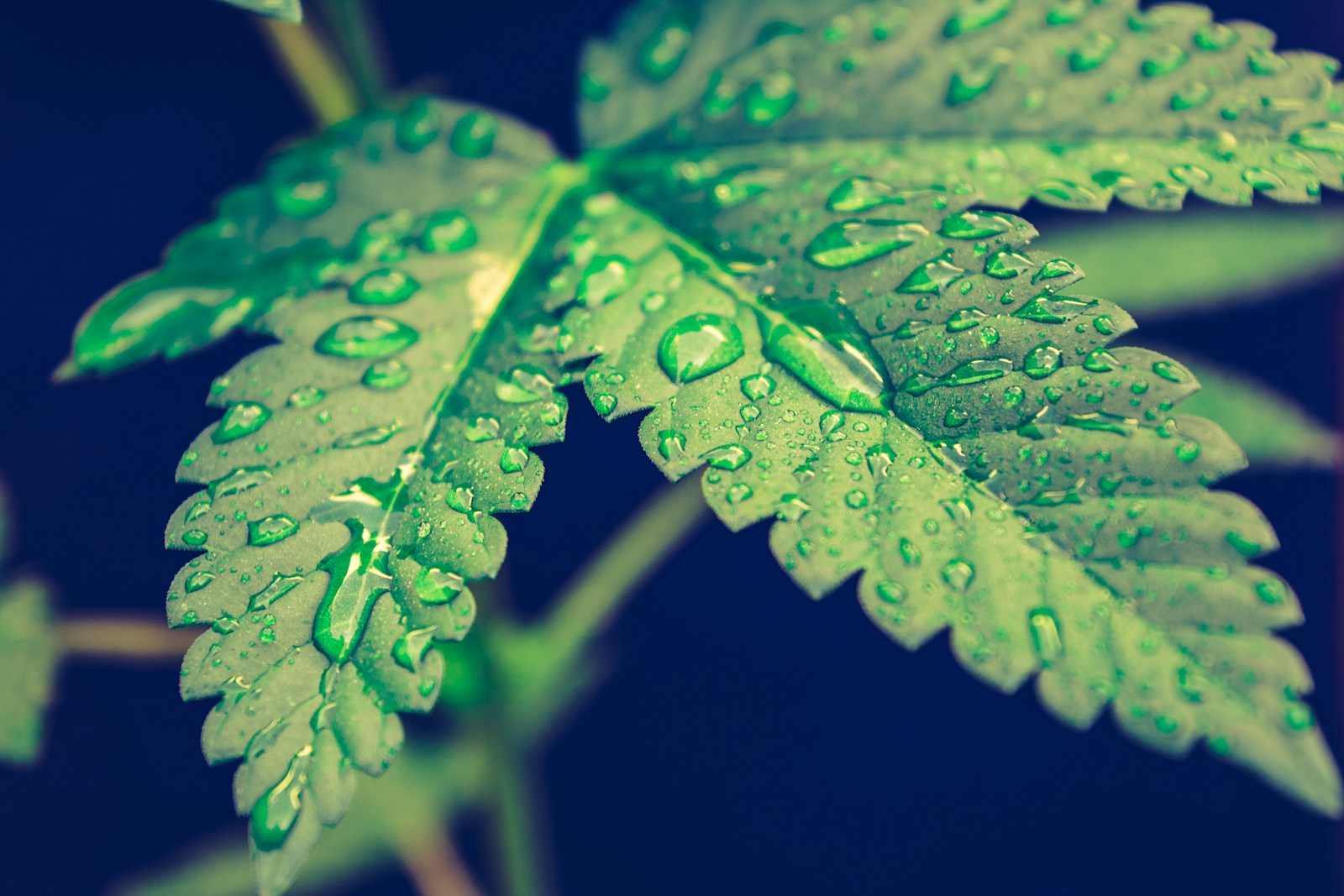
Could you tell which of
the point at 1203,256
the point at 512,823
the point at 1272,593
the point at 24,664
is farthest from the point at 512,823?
the point at 1203,256

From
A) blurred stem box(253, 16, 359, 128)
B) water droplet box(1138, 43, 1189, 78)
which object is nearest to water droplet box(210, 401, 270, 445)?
blurred stem box(253, 16, 359, 128)

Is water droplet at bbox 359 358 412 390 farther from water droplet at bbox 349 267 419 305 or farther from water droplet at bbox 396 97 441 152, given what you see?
water droplet at bbox 396 97 441 152

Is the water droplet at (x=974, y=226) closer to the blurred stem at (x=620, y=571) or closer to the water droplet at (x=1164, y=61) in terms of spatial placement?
the water droplet at (x=1164, y=61)

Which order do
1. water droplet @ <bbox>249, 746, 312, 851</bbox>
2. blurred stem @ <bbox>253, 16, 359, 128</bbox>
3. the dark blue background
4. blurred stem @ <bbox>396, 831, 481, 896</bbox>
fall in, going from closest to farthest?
1. water droplet @ <bbox>249, 746, 312, 851</bbox>
2. blurred stem @ <bbox>253, 16, 359, 128</bbox>
3. blurred stem @ <bbox>396, 831, 481, 896</bbox>
4. the dark blue background

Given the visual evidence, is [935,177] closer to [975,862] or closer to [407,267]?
[407,267]

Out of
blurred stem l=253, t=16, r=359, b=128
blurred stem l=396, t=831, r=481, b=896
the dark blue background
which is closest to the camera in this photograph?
blurred stem l=253, t=16, r=359, b=128

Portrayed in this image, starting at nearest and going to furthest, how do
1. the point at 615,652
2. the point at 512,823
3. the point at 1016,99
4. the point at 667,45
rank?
the point at 1016,99 < the point at 667,45 < the point at 512,823 < the point at 615,652

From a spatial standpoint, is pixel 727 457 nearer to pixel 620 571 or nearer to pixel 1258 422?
pixel 620 571
